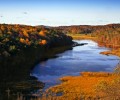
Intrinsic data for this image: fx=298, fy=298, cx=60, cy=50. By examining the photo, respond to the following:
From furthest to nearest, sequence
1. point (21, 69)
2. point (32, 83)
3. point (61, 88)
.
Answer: point (21, 69), point (32, 83), point (61, 88)

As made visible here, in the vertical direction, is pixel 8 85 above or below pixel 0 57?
below

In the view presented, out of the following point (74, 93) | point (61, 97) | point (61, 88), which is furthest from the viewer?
point (61, 88)

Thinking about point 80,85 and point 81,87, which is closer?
point 81,87

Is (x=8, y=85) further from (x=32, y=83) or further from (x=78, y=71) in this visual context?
(x=78, y=71)

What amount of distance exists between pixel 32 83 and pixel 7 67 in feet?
30.0

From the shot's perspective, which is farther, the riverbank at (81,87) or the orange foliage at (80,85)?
the orange foliage at (80,85)

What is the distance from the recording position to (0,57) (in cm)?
6238

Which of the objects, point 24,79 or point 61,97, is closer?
point 61,97

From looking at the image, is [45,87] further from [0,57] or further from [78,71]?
[78,71]

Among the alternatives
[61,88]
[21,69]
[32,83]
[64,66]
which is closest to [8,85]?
[32,83]

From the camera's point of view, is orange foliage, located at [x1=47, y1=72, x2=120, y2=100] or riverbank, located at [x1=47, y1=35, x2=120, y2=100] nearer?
riverbank, located at [x1=47, y1=35, x2=120, y2=100]

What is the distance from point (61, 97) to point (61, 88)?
683 cm

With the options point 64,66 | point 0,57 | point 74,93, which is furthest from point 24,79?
point 64,66

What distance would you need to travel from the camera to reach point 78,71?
7150 centimetres
